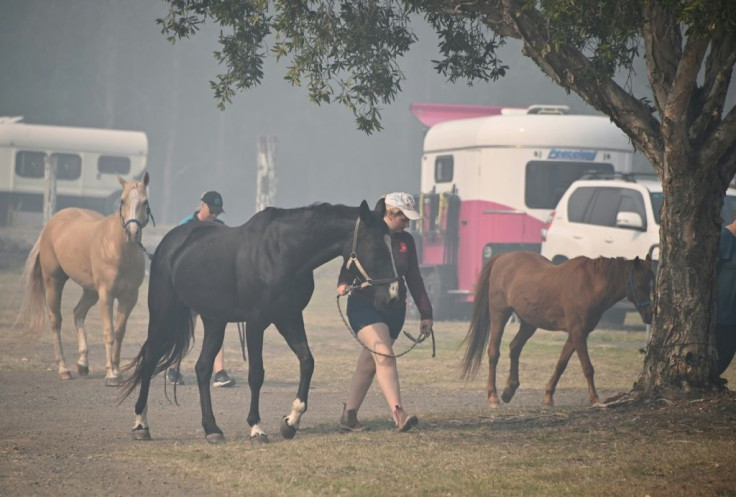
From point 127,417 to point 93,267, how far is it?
3.10 metres

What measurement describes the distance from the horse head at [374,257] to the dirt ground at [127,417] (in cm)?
150

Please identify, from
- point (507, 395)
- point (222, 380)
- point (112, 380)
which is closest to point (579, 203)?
point (507, 395)

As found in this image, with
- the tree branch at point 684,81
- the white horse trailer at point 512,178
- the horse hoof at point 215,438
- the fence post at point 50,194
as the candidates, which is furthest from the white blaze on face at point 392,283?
the fence post at point 50,194

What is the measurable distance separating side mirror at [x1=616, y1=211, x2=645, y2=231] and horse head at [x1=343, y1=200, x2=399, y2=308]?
31.5 ft

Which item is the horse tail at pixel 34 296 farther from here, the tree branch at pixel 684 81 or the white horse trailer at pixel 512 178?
the white horse trailer at pixel 512 178

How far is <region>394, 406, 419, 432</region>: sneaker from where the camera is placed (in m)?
9.26

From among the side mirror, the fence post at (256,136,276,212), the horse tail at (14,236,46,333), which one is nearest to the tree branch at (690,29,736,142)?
the side mirror

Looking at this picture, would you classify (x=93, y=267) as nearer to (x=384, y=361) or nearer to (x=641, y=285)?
(x=384, y=361)

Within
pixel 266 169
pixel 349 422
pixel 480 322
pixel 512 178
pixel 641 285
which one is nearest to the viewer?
pixel 349 422

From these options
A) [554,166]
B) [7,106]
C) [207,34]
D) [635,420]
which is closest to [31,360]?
[635,420]

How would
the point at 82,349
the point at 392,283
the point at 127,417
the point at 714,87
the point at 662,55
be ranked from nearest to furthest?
1. the point at 392,283
2. the point at 714,87
3. the point at 662,55
4. the point at 127,417
5. the point at 82,349

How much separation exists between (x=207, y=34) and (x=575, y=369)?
4436 cm

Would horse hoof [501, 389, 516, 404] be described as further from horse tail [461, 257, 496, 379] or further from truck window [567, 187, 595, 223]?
truck window [567, 187, 595, 223]

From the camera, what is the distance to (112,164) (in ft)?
132
